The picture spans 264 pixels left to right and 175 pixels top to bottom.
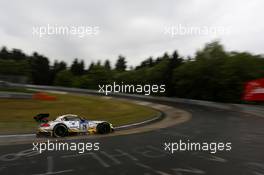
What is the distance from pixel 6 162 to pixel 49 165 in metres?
1.63

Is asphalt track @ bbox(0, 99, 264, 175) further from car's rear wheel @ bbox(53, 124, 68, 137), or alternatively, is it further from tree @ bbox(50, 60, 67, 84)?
tree @ bbox(50, 60, 67, 84)

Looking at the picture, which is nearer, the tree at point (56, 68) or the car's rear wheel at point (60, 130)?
the car's rear wheel at point (60, 130)

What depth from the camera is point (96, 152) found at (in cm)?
1200

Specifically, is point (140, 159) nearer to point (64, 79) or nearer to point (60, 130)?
point (60, 130)

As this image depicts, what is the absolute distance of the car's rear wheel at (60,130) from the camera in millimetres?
15312

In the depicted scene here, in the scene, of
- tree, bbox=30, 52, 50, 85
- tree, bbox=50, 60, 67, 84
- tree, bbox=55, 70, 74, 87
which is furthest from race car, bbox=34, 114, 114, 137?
tree, bbox=50, 60, 67, 84

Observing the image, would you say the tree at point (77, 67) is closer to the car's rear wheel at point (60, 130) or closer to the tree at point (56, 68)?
the tree at point (56, 68)

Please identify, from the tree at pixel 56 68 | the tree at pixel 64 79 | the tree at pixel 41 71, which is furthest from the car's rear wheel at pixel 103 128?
the tree at pixel 56 68

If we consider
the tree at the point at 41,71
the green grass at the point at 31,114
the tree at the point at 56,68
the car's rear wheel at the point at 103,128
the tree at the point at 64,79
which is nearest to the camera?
the car's rear wheel at the point at 103,128

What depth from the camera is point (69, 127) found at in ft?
51.6

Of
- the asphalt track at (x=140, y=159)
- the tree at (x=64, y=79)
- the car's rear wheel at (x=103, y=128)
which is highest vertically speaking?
the tree at (x=64, y=79)

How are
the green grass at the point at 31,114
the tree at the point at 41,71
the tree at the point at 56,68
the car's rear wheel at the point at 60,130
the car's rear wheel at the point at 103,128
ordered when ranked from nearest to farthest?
the car's rear wheel at the point at 60,130 → the car's rear wheel at the point at 103,128 → the green grass at the point at 31,114 → the tree at the point at 41,71 → the tree at the point at 56,68

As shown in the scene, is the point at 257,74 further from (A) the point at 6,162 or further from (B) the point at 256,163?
(A) the point at 6,162

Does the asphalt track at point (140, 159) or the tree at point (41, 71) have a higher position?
the tree at point (41, 71)
